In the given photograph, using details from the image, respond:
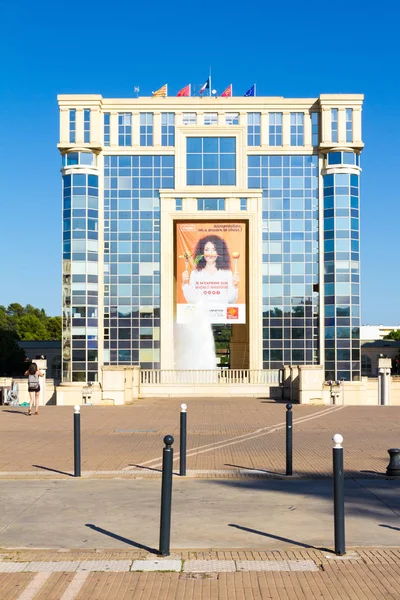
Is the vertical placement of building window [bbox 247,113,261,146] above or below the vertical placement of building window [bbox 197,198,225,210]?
above

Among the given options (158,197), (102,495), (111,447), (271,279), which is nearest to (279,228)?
(271,279)

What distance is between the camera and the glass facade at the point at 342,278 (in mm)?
62406

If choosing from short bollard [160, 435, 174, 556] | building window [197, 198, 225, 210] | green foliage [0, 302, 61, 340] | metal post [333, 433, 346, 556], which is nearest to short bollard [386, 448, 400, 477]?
metal post [333, 433, 346, 556]

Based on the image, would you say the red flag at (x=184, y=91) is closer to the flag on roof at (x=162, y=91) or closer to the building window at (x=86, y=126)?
the flag on roof at (x=162, y=91)

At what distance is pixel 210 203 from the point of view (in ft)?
210

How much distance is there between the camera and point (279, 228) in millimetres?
64125

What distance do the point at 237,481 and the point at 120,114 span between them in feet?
182

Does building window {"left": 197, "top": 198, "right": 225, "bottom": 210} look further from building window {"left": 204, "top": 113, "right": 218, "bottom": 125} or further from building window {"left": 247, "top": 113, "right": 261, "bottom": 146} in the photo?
building window {"left": 204, "top": 113, "right": 218, "bottom": 125}

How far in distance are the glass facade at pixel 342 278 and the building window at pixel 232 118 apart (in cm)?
833

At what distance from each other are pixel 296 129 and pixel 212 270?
13.0m

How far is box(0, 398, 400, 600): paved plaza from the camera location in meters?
6.74

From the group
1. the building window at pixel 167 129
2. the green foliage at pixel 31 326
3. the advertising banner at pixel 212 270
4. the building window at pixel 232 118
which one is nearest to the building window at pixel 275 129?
the building window at pixel 232 118

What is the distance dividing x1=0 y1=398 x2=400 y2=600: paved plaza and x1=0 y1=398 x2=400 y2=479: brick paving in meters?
0.05

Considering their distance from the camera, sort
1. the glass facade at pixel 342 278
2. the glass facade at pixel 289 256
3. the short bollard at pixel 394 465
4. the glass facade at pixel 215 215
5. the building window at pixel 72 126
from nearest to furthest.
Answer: the short bollard at pixel 394 465
the glass facade at pixel 342 278
the glass facade at pixel 215 215
the glass facade at pixel 289 256
the building window at pixel 72 126
